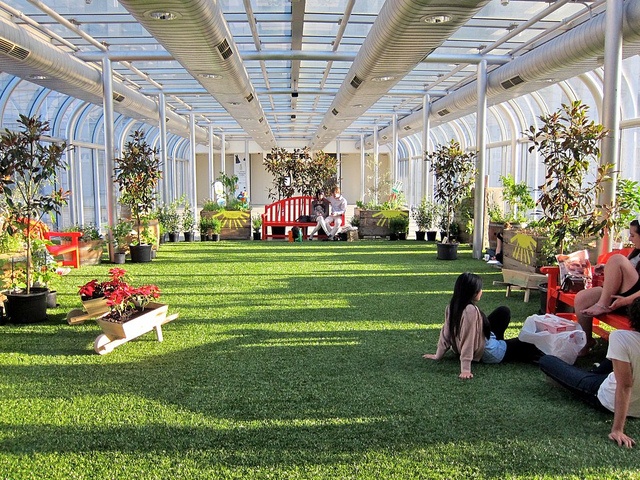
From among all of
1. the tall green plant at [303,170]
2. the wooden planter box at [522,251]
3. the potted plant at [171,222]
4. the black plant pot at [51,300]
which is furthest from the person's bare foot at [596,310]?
the tall green plant at [303,170]

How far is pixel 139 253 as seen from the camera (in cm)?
1043

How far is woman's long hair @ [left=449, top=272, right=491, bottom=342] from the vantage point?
4.36 metres

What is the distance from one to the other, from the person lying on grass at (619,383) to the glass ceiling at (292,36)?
542cm

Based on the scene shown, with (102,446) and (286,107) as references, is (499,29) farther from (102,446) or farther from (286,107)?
(286,107)

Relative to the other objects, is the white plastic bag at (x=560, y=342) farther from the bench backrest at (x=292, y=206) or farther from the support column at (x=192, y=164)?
the support column at (x=192, y=164)

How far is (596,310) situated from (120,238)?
328 inches

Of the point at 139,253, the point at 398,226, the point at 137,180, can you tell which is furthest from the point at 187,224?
the point at 398,226

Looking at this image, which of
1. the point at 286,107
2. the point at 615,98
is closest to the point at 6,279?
the point at 615,98

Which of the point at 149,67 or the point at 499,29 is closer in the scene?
the point at 499,29

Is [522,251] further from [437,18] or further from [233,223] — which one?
[233,223]

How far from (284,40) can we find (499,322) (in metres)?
6.91

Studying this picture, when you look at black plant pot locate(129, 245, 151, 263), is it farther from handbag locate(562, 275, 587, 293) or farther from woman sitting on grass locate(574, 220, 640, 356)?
woman sitting on grass locate(574, 220, 640, 356)

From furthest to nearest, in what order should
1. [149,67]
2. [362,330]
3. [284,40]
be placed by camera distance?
[149,67]
[284,40]
[362,330]

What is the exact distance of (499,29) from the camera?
30.1 feet
